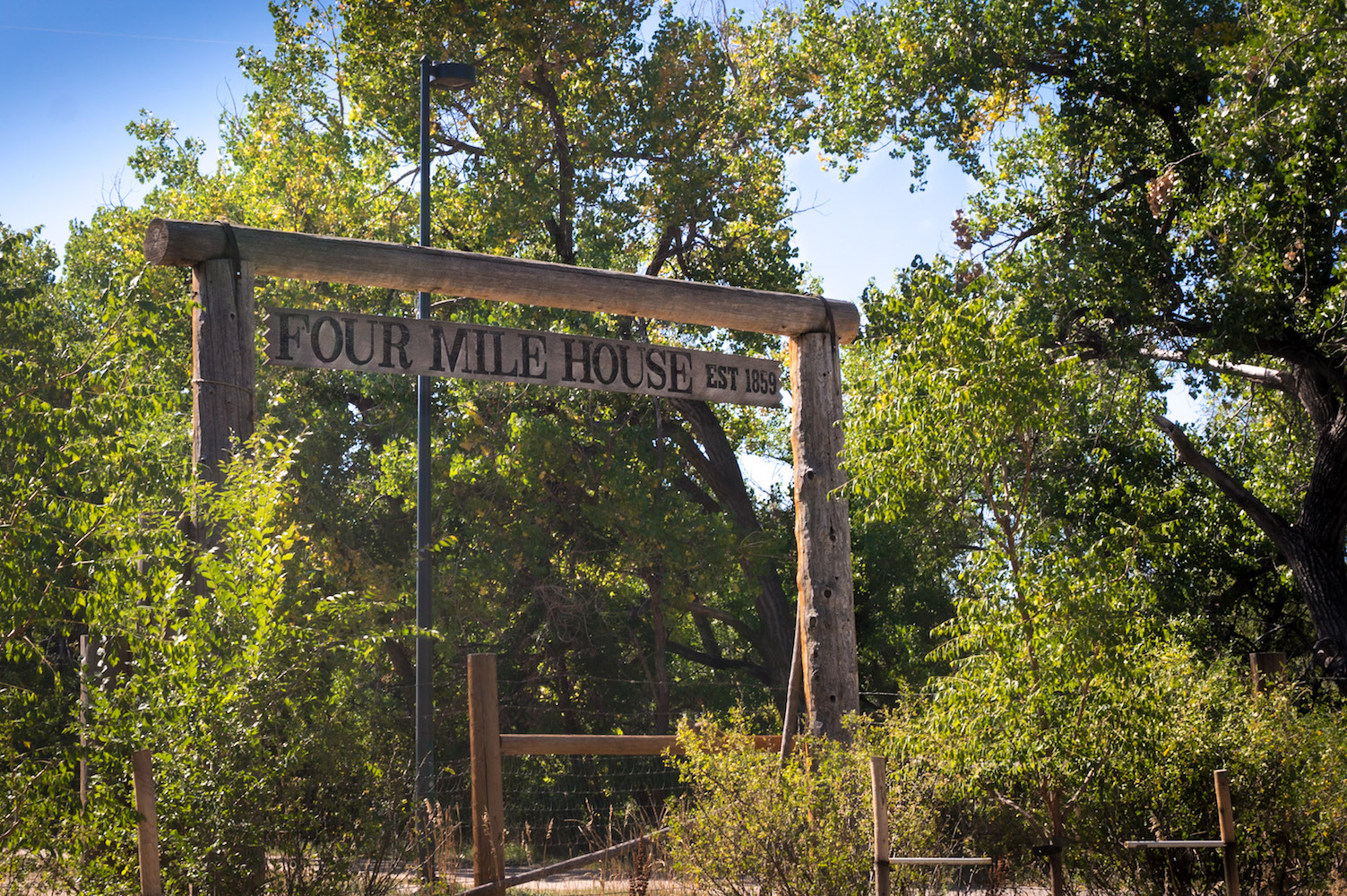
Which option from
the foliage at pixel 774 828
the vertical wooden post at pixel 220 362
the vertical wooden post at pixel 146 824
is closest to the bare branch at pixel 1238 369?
the foliage at pixel 774 828

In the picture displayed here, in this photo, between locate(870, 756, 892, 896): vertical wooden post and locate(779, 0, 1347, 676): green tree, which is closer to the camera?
locate(870, 756, 892, 896): vertical wooden post

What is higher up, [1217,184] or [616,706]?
[1217,184]

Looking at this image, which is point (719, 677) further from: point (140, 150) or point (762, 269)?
point (140, 150)

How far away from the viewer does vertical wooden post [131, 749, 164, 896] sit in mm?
4480

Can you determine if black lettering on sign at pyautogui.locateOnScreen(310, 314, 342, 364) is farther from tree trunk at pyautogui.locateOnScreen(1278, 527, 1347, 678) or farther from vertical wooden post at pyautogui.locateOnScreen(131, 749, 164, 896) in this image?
tree trunk at pyautogui.locateOnScreen(1278, 527, 1347, 678)

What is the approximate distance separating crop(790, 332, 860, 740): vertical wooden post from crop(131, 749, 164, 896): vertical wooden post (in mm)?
3927

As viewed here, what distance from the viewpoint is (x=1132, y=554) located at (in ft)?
19.2

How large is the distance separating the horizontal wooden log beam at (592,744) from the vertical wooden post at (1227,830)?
8.26 feet

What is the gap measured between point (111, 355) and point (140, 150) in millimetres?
19402

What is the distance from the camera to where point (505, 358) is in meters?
6.61

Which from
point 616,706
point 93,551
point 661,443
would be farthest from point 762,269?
point 93,551

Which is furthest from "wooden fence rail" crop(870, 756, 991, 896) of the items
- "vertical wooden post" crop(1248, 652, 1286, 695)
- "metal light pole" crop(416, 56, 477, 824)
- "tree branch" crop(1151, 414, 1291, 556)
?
"tree branch" crop(1151, 414, 1291, 556)

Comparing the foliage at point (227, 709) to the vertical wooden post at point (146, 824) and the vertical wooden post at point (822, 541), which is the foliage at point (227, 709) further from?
the vertical wooden post at point (822, 541)

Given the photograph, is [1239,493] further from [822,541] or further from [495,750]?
[495,750]
